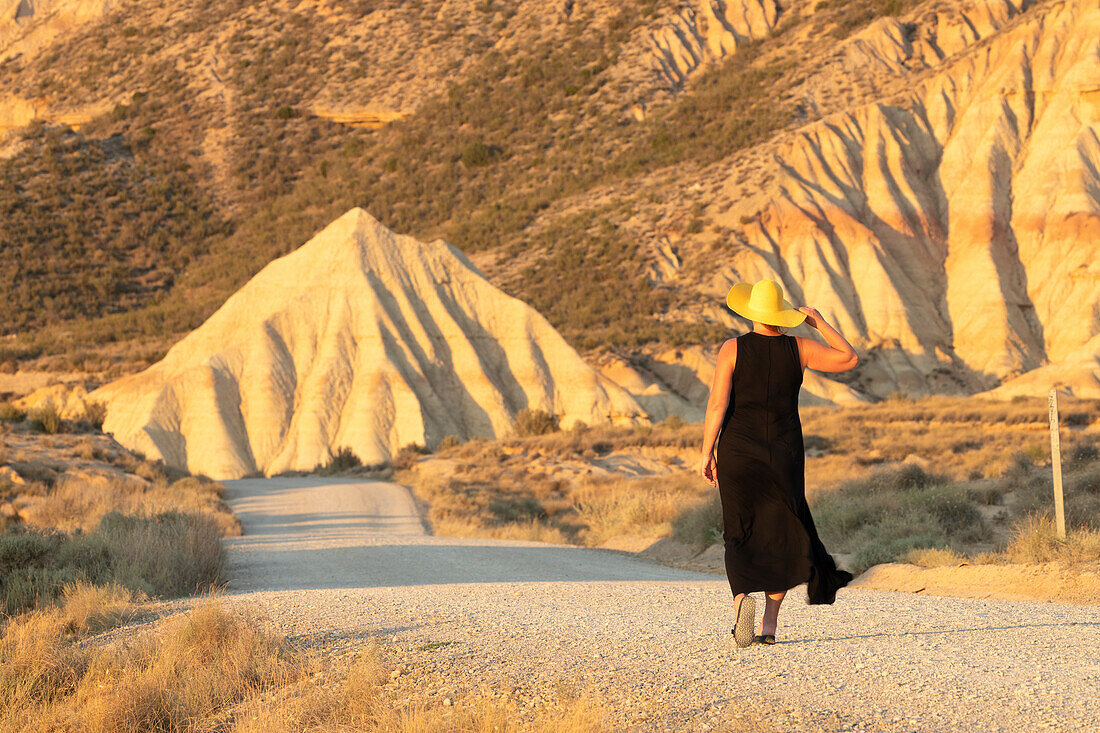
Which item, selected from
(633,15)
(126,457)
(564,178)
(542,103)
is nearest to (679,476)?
(126,457)

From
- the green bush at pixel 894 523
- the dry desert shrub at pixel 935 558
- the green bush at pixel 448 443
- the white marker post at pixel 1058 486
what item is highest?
the white marker post at pixel 1058 486

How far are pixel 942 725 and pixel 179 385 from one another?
122 ft

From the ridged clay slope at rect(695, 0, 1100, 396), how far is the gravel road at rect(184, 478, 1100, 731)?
1717 inches

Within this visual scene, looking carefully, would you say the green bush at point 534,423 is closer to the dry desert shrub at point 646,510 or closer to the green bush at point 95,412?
the dry desert shrub at point 646,510

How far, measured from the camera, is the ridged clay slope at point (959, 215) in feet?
168

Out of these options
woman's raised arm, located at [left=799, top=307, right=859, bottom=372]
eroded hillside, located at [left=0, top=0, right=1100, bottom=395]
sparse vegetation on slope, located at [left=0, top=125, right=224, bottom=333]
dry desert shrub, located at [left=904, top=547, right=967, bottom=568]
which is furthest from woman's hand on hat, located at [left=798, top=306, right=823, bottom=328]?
sparse vegetation on slope, located at [left=0, top=125, right=224, bottom=333]

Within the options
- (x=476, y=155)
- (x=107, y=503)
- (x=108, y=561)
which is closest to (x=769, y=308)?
(x=108, y=561)

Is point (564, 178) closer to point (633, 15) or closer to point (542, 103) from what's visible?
point (542, 103)

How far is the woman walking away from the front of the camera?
575 cm

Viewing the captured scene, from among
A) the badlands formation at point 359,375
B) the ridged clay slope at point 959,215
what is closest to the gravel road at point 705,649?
the badlands formation at point 359,375

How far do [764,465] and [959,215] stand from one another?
55.8 m

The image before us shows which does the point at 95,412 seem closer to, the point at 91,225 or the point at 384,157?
the point at 91,225

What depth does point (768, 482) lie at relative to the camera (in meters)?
5.77

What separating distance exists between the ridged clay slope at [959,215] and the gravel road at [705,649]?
43621 millimetres
